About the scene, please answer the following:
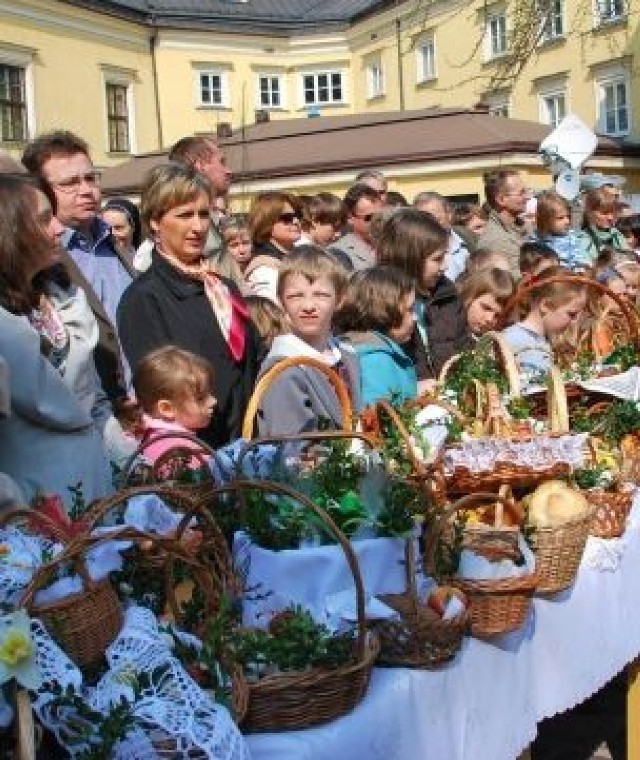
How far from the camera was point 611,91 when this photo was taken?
25.2 meters

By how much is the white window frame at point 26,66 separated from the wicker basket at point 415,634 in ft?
76.2

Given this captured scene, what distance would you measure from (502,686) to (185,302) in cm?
173

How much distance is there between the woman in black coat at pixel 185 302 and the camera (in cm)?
367

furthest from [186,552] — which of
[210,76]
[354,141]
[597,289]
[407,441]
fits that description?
[210,76]

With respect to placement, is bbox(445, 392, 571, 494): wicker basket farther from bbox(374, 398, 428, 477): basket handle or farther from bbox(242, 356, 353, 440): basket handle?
bbox(242, 356, 353, 440): basket handle

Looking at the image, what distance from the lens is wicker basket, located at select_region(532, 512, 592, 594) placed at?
2641 mm

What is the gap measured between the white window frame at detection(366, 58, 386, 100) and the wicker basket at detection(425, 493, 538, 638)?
30.6 metres

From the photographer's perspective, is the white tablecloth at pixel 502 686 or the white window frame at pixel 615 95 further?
the white window frame at pixel 615 95

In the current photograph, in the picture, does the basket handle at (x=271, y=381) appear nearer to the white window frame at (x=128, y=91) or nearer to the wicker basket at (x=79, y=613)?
the wicker basket at (x=79, y=613)

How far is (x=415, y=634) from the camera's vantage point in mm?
2125

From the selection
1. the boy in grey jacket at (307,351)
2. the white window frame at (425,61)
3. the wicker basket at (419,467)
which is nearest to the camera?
the wicker basket at (419,467)

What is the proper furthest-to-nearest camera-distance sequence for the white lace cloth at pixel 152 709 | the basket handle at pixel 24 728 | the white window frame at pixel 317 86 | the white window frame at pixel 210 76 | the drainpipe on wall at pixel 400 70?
the white window frame at pixel 317 86
the white window frame at pixel 210 76
the drainpipe on wall at pixel 400 70
the white lace cloth at pixel 152 709
the basket handle at pixel 24 728

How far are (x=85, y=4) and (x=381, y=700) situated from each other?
25.9 m

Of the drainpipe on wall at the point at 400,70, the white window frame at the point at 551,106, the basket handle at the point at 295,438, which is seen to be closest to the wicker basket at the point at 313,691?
the basket handle at the point at 295,438
